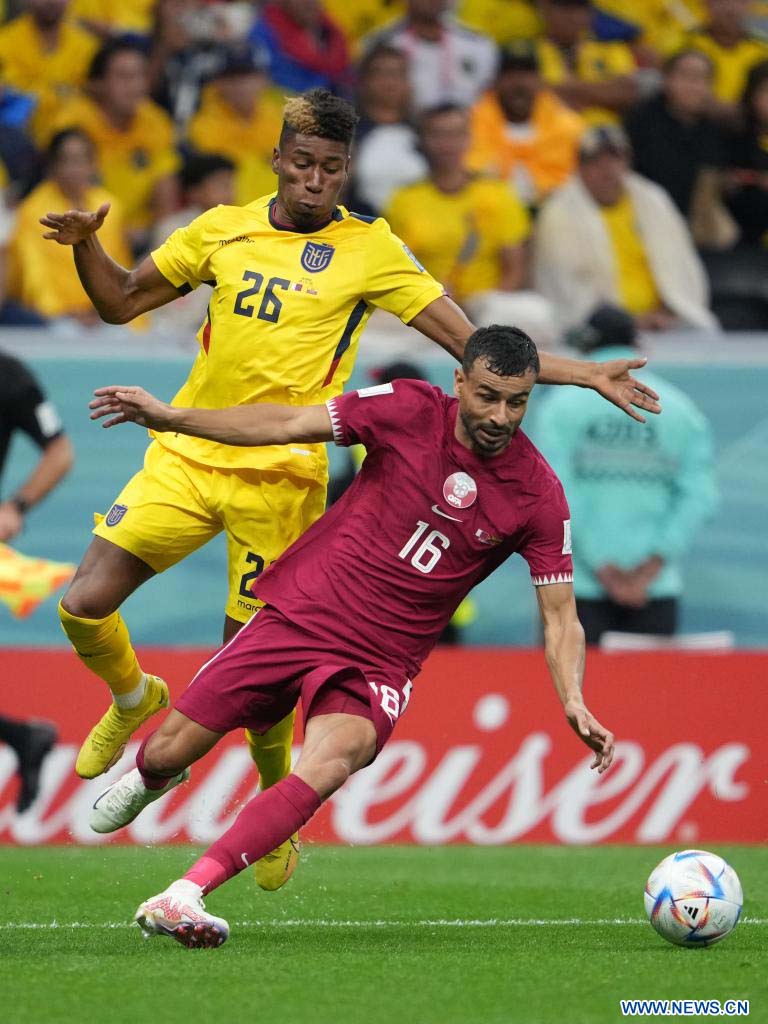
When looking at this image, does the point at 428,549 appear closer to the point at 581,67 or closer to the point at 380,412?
the point at 380,412

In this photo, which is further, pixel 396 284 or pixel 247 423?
pixel 396 284

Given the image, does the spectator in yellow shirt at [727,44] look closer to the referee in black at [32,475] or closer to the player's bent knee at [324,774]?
the referee in black at [32,475]

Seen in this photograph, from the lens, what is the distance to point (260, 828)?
639 centimetres

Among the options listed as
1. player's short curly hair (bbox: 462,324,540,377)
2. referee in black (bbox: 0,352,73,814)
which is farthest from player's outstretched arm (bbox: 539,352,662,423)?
referee in black (bbox: 0,352,73,814)

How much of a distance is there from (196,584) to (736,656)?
12.4 ft

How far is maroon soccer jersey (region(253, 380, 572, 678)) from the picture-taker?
689cm

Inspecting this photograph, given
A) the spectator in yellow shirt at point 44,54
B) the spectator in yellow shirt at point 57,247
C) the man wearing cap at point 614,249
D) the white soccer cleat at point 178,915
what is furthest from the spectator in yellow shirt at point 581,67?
the white soccer cleat at point 178,915

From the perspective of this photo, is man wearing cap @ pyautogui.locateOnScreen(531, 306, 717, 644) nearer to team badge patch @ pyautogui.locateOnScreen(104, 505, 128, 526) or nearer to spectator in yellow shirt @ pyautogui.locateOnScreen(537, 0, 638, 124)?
spectator in yellow shirt @ pyautogui.locateOnScreen(537, 0, 638, 124)

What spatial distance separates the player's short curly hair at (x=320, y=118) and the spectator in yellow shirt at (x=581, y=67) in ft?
24.9

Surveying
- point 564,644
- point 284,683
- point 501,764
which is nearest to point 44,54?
point 501,764

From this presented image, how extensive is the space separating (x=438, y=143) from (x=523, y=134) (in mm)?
1123

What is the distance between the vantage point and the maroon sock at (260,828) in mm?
6332

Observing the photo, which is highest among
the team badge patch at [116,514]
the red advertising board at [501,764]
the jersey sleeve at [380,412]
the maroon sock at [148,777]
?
the jersey sleeve at [380,412]

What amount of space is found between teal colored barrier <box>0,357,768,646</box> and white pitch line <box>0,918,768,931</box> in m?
4.95
